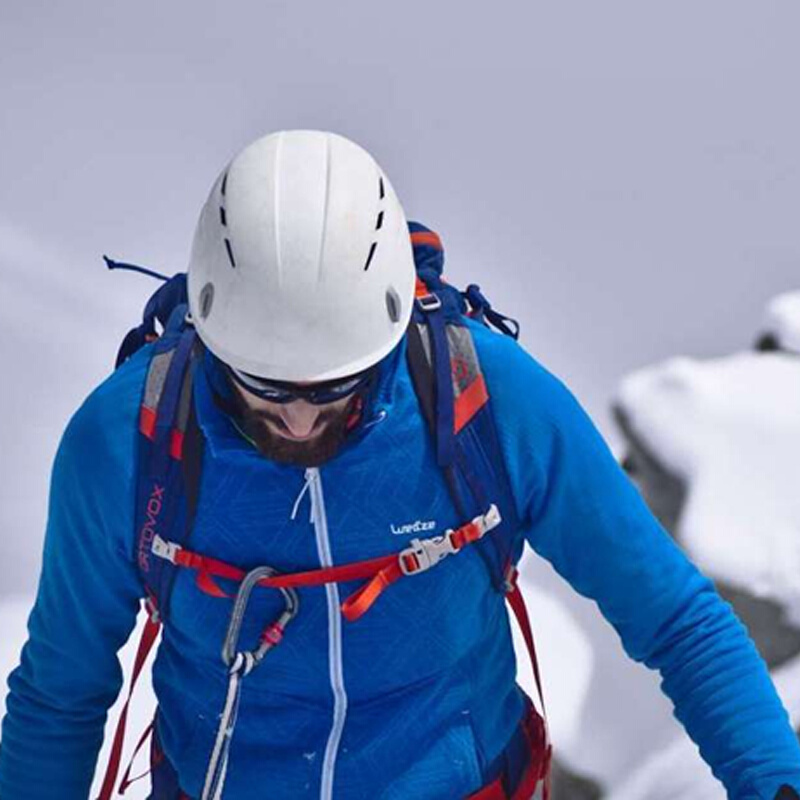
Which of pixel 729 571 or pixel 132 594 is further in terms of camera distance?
pixel 729 571

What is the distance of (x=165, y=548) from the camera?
2420mm

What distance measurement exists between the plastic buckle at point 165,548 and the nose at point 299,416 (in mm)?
270

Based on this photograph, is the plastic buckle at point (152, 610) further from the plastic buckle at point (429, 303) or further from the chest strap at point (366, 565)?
the plastic buckle at point (429, 303)

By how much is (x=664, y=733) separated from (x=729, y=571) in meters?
0.49

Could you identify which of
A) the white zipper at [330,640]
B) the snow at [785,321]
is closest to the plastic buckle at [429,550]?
the white zipper at [330,640]

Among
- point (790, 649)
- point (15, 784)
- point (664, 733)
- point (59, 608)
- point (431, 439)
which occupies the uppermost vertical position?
point (431, 439)

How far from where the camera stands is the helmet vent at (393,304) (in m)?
2.32

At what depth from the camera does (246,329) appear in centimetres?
224

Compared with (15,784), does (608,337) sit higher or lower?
lower

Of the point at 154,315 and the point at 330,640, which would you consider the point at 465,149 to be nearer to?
the point at 154,315

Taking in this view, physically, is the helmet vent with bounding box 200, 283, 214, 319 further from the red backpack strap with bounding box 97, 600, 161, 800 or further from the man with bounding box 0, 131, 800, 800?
the red backpack strap with bounding box 97, 600, 161, 800

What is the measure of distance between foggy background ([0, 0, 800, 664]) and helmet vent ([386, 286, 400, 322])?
12.9 ft

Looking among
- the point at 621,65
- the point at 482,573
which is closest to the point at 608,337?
the point at 621,65

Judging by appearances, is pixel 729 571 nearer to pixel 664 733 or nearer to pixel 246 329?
pixel 664 733
